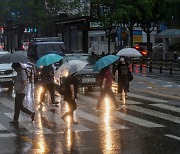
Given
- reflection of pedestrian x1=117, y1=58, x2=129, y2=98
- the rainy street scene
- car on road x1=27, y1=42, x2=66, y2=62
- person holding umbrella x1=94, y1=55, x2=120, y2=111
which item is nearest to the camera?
the rainy street scene

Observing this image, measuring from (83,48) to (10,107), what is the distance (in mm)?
33186

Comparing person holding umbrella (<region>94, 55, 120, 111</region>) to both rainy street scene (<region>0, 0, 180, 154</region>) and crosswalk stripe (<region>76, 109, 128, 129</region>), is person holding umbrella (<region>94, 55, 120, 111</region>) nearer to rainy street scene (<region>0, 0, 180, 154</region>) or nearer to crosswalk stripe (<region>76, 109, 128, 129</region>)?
rainy street scene (<region>0, 0, 180, 154</region>)

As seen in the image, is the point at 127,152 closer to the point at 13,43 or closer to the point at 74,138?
the point at 74,138

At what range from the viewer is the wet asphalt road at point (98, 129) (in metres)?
10.6

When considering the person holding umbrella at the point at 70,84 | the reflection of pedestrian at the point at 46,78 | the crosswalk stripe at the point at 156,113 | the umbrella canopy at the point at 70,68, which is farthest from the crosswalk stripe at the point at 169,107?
the person holding umbrella at the point at 70,84

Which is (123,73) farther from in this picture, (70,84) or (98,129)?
(98,129)

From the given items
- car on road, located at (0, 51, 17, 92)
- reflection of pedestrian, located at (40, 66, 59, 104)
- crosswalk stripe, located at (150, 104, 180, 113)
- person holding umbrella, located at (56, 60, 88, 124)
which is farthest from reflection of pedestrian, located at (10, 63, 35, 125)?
car on road, located at (0, 51, 17, 92)

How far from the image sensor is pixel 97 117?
15.1 metres

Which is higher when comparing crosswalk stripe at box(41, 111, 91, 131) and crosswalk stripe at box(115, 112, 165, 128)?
crosswalk stripe at box(41, 111, 91, 131)

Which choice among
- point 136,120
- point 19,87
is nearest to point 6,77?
point 19,87

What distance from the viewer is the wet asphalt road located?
10641 millimetres

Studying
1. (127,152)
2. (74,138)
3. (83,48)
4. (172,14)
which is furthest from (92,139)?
(172,14)

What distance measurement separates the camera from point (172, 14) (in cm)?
5525

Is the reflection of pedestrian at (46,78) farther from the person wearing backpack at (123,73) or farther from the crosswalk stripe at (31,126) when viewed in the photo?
the person wearing backpack at (123,73)
